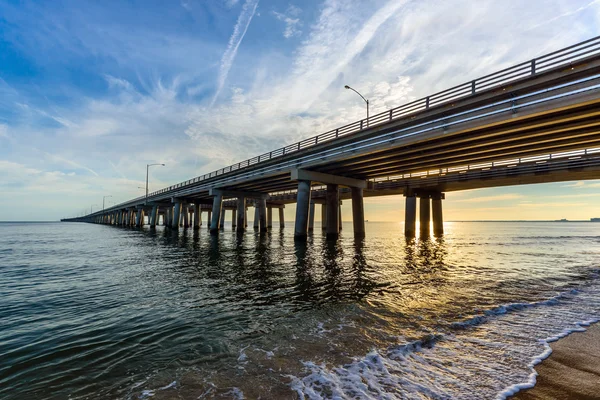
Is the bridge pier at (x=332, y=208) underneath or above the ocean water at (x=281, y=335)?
above

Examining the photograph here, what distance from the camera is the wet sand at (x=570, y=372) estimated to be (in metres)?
3.85

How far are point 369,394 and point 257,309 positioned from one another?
16.5 ft

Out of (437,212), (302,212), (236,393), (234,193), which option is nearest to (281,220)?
(234,193)

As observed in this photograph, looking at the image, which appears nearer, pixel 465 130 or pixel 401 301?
pixel 401 301

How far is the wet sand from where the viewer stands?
152 inches

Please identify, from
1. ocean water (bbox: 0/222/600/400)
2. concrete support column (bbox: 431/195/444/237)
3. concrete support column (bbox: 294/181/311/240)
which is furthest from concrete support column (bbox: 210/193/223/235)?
concrete support column (bbox: 431/195/444/237)

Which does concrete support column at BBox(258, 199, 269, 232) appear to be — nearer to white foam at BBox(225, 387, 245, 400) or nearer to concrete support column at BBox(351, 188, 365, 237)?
concrete support column at BBox(351, 188, 365, 237)

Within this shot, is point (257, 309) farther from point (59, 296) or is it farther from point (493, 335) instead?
point (59, 296)

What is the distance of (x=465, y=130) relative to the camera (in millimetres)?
20703

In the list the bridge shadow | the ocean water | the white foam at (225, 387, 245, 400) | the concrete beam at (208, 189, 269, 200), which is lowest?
the bridge shadow

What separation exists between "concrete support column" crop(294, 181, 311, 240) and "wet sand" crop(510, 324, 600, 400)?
104 feet

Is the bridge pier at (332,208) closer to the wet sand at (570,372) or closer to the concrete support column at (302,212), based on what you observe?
the concrete support column at (302,212)

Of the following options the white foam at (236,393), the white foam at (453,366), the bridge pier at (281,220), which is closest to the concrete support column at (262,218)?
the bridge pier at (281,220)

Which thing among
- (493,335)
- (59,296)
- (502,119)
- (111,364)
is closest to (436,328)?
(493,335)
